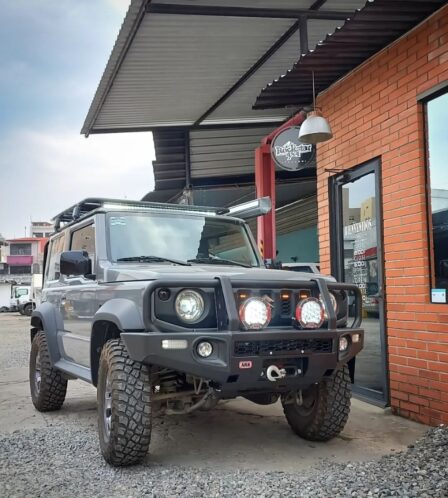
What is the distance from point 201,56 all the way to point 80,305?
3.61 m

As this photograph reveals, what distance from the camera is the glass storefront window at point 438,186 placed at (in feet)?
15.6

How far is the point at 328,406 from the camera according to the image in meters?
4.30

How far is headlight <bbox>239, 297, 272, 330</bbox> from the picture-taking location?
11.8ft

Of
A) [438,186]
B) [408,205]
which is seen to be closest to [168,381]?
Answer: [408,205]

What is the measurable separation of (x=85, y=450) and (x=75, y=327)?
3.68 feet

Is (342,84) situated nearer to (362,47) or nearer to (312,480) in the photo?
(362,47)

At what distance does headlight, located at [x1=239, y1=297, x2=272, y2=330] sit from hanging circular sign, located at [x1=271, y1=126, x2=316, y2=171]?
3.77 meters

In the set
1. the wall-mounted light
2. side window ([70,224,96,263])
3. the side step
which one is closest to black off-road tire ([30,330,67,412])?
the side step

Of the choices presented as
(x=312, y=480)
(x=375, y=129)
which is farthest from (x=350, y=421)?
(x=375, y=129)

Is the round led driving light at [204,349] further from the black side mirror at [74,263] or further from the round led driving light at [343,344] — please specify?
the black side mirror at [74,263]

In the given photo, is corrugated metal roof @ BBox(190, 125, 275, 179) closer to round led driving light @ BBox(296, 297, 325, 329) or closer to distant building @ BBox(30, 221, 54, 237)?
round led driving light @ BBox(296, 297, 325, 329)

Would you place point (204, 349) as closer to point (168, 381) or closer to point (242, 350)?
point (242, 350)

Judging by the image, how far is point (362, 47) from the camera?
5.29m

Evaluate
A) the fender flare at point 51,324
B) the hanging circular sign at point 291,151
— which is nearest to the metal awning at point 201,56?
the hanging circular sign at point 291,151
